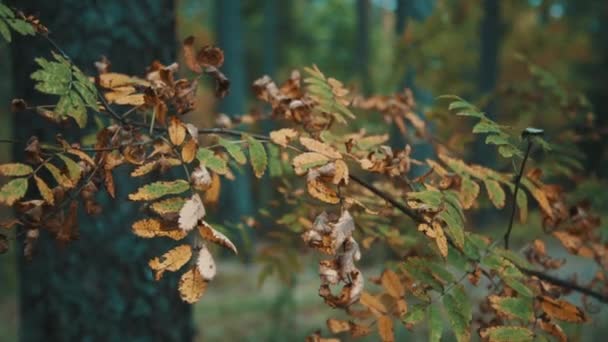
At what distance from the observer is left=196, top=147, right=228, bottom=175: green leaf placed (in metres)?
1.31

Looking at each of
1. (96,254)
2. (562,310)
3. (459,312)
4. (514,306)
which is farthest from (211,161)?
(96,254)

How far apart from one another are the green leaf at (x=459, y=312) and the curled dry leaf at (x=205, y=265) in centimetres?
61

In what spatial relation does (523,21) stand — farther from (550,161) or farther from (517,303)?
(517,303)

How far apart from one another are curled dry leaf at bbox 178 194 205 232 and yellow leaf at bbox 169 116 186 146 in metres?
0.17

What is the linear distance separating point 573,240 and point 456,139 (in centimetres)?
77

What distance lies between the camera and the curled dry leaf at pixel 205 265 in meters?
1.11

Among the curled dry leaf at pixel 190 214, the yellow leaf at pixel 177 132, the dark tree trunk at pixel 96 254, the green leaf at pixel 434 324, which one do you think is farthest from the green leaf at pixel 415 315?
the dark tree trunk at pixel 96 254

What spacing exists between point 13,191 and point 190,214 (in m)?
A: 0.49

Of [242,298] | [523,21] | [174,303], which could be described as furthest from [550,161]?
[523,21]

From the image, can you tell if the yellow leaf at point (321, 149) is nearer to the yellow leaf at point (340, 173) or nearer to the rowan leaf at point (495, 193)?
the yellow leaf at point (340, 173)

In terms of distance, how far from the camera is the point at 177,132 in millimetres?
1308

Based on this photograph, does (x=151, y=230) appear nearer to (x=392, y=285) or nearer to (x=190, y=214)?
(x=190, y=214)

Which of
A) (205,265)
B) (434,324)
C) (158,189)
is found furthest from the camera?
(434,324)

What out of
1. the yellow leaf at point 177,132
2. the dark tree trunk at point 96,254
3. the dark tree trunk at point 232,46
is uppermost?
the yellow leaf at point 177,132
